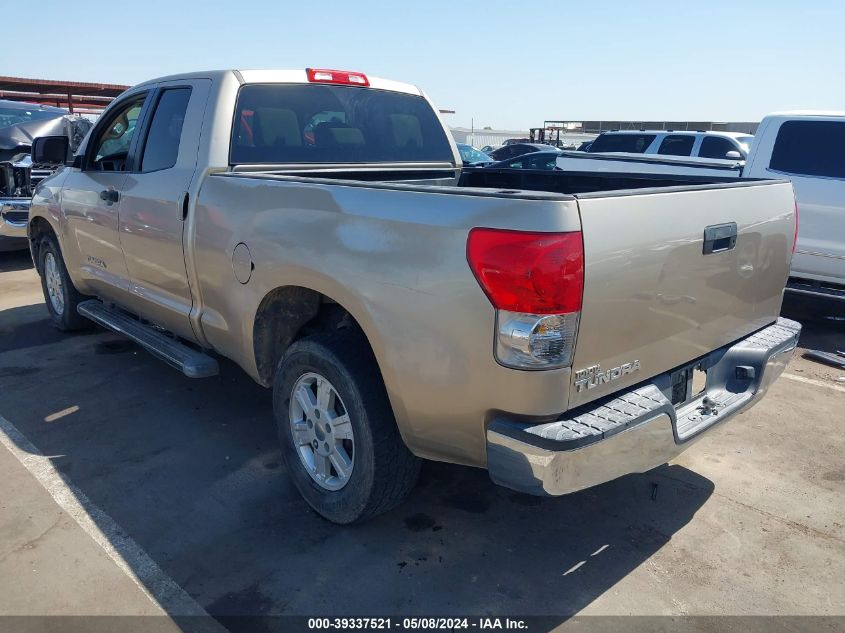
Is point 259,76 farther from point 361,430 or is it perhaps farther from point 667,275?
point 667,275

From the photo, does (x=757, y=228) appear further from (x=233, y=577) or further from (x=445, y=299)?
(x=233, y=577)

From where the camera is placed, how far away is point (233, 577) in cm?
277

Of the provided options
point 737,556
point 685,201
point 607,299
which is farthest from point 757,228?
point 737,556

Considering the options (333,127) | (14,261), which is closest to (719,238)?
(333,127)

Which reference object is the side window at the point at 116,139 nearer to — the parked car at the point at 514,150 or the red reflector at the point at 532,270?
the red reflector at the point at 532,270

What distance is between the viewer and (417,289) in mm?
2402

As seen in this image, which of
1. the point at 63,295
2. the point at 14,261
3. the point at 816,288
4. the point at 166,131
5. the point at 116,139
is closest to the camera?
the point at 166,131

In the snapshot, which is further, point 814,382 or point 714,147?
point 714,147

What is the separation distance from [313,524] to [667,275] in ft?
6.34

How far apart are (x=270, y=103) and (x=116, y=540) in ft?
8.13

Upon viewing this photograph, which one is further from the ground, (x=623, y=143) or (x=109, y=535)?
(x=623, y=143)

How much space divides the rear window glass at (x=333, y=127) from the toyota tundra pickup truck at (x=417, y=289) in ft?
0.05

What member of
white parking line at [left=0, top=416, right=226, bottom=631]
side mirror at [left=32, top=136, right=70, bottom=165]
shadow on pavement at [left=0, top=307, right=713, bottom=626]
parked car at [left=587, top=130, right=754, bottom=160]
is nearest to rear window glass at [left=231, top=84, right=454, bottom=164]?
shadow on pavement at [left=0, top=307, right=713, bottom=626]

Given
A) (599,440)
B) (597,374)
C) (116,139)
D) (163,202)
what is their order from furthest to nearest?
(116,139) < (163,202) < (597,374) < (599,440)
